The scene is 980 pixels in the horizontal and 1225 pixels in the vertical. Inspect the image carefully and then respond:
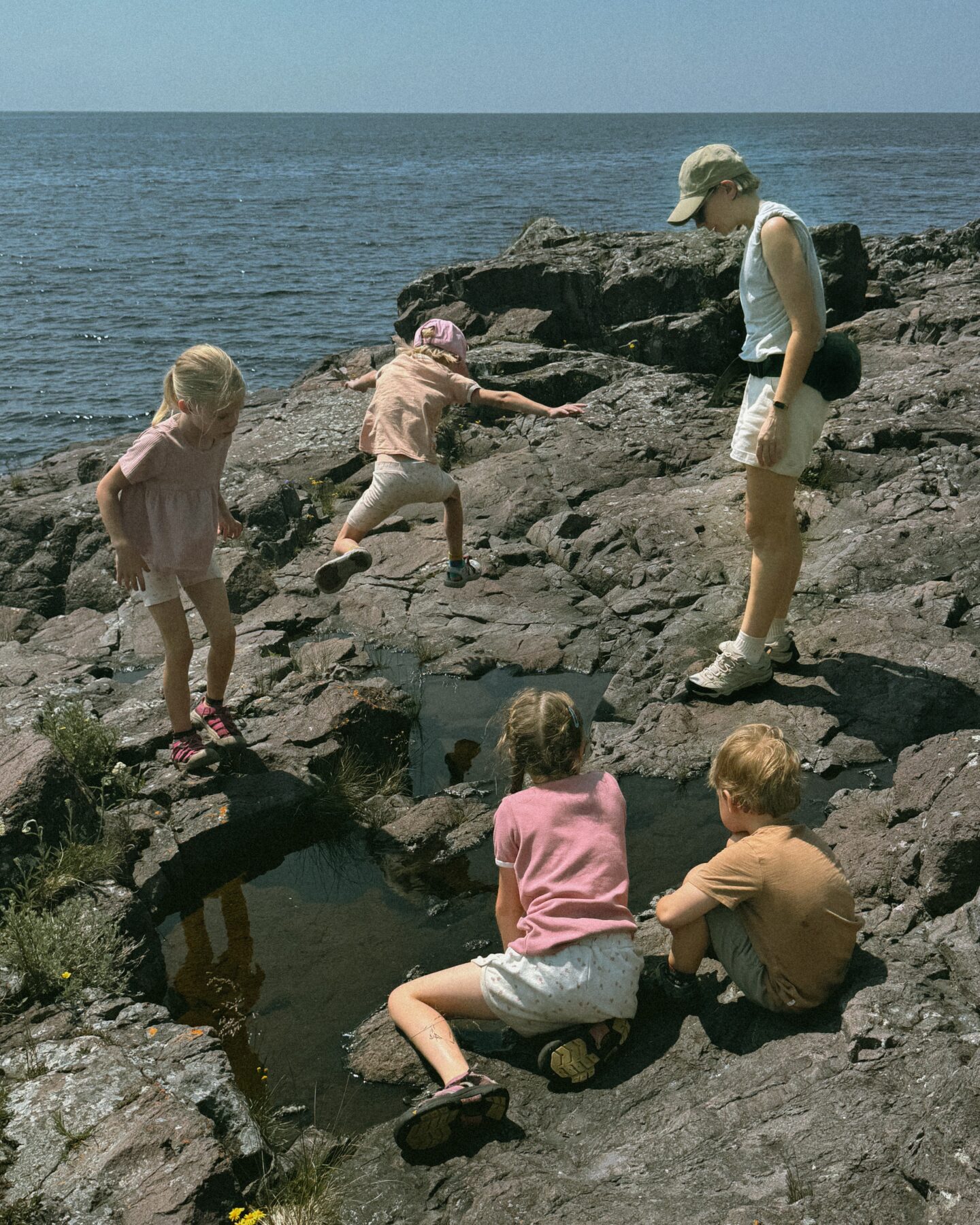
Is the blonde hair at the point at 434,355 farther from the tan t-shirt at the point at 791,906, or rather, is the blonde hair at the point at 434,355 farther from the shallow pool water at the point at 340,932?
the tan t-shirt at the point at 791,906

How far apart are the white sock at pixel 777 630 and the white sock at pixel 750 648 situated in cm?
18

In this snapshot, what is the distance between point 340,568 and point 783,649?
250 centimetres

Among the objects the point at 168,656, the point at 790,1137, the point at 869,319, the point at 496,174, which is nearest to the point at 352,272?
the point at 869,319

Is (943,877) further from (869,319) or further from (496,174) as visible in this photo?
(496,174)

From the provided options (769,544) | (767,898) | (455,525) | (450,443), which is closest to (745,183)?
(769,544)

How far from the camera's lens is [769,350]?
15.8 feet

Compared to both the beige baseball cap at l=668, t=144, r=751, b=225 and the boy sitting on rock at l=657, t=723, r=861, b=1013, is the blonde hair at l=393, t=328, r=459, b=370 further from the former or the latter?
the boy sitting on rock at l=657, t=723, r=861, b=1013

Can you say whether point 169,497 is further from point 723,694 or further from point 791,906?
point 791,906

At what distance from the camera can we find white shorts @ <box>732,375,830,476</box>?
4.80 meters

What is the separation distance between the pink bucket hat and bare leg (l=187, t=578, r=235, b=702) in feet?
8.36

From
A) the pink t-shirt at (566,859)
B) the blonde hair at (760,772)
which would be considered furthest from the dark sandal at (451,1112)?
the blonde hair at (760,772)

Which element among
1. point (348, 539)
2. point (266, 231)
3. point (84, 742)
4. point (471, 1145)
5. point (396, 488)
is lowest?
point (471, 1145)

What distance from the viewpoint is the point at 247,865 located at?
496 centimetres

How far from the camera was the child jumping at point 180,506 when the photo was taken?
4.67m
